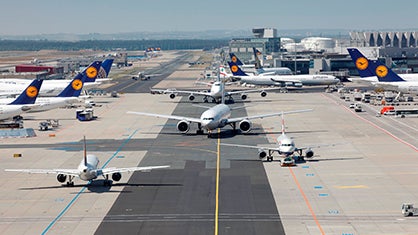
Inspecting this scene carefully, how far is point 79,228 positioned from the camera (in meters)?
50.7

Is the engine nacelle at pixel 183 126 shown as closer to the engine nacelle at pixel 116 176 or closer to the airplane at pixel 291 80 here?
the engine nacelle at pixel 116 176

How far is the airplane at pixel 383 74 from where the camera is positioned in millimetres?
129000

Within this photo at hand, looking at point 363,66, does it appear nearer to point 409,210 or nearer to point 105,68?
point 105,68

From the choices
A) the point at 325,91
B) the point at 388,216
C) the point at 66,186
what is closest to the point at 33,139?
the point at 66,186

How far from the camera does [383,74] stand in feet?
424

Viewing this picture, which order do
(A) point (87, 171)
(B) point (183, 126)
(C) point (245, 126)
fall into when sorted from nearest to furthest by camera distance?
(A) point (87, 171) < (C) point (245, 126) < (B) point (183, 126)

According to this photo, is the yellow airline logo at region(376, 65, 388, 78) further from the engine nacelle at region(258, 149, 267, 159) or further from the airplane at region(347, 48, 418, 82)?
the engine nacelle at region(258, 149, 267, 159)

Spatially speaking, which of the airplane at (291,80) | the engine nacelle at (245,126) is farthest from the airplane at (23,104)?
the airplane at (291,80)

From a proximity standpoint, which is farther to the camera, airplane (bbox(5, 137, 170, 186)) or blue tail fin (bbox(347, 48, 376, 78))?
blue tail fin (bbox(347, 48, 376, 78))

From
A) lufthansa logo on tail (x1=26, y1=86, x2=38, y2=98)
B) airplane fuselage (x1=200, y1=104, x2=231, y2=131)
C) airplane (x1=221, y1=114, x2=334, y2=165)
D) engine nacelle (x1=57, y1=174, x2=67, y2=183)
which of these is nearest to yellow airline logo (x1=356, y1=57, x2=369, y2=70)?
airplane fuselage (x1=200, y1=104, x2=231, y2=131)

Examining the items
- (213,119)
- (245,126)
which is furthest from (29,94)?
(245,126)

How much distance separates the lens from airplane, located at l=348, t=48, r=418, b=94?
12900cm

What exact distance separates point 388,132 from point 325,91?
77.4 m

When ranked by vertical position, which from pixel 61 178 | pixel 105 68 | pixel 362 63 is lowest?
pixel 105 68
